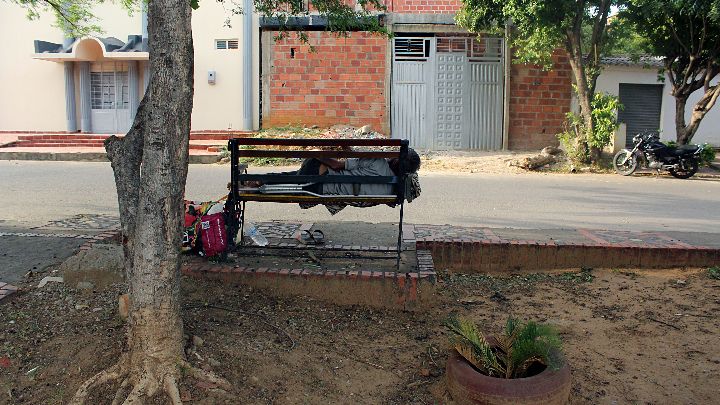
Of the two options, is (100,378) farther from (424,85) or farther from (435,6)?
(435,6)

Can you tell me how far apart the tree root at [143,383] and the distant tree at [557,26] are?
11.7 meters

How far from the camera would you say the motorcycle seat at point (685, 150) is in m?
13.5

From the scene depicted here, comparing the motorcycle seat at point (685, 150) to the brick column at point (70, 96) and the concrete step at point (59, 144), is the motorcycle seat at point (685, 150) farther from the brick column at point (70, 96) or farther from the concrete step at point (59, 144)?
the brick column at point (70, 96)

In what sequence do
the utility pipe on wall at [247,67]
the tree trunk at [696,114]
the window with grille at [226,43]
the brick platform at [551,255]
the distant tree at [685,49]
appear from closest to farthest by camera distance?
the brick platform at [551,255], the distant tree at [685,49], the tree trunk at [696,114], the utility pipe on wall at [247,67], the window with grille at [226,43]

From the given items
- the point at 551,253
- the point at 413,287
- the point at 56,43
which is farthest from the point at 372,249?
the point at 56,43

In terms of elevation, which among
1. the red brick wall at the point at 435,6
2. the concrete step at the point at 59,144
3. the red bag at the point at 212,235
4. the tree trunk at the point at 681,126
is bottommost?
the red bag at the point at 212,235

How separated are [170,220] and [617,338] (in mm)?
3010

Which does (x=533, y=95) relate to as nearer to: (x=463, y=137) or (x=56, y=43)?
(x=463, y=137)

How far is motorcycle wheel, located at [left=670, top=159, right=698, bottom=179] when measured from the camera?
13.5m

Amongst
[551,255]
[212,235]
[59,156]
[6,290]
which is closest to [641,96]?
[551,255]

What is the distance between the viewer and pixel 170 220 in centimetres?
323

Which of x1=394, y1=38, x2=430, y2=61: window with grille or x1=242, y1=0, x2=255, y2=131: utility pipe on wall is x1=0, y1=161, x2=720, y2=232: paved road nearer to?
x1=242, y1=0, x2=255, y2=131: utility pipe on wall

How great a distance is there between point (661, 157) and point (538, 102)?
5146mm

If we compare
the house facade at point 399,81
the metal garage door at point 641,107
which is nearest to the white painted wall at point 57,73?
the house facade at point 399,81
